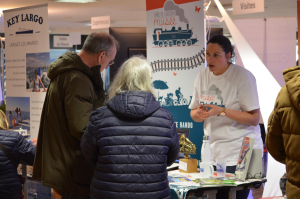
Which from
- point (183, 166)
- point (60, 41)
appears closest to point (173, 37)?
point (183, 166)

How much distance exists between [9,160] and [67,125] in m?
1.11

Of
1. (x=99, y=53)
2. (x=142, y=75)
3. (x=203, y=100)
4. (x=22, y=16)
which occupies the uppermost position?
(x=22, y=16)

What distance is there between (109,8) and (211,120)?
5.49 metres

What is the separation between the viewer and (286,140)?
1.64 meters

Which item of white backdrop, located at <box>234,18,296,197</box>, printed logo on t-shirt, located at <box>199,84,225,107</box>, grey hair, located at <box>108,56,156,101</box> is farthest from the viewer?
white backdrop, located at <box>234,18,296,197</box>

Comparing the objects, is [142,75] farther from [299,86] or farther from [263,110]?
[263,110]

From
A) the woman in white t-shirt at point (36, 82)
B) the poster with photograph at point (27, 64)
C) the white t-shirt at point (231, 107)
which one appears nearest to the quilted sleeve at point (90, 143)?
the white t-shirt at point (231, 107)

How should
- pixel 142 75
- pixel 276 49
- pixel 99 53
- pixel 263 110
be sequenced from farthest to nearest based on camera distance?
pixel 276 49, pixel 263 110, pixel 99 53, pixel 142 75

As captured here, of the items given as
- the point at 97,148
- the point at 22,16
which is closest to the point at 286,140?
the point at 97,148

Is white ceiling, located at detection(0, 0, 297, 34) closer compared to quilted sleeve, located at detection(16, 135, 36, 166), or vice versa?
quilted sleeve, located at detection(16, 135, 36, 166)

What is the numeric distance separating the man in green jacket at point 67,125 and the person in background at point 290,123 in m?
1.09

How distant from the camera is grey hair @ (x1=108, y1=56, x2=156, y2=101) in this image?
1.79m

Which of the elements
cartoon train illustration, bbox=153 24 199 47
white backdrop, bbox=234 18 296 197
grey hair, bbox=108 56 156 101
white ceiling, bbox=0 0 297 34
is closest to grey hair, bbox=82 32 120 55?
grey hair, bbox=108 56 156 101

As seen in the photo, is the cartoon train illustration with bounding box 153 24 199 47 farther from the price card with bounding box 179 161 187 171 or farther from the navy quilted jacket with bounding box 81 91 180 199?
the navy quilted jacket with bounding box 81 91 180 199
